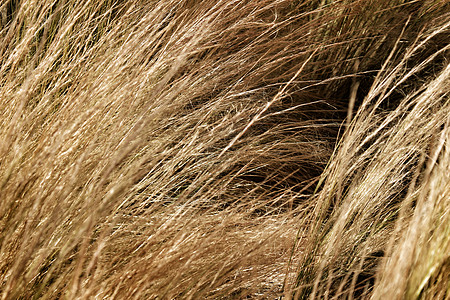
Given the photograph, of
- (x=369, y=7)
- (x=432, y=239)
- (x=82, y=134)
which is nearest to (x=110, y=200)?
(x=82, y=134)

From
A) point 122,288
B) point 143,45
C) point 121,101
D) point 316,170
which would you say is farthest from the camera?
point 316,170

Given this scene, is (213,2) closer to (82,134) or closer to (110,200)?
(82,134)

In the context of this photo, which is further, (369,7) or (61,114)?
(369,7)

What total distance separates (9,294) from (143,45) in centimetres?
Answer: 74

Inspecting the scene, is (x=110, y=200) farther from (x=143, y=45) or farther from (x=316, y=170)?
(x=316, y=170)

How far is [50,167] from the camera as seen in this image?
39.9 inches

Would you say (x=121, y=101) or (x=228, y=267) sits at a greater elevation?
(x=121, y=101)

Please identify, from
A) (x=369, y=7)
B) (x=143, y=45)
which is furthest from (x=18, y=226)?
(x=369, y=7)

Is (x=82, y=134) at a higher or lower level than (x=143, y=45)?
lower

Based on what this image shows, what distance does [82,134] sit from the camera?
112 centimetres

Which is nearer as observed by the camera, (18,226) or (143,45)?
(18,226)

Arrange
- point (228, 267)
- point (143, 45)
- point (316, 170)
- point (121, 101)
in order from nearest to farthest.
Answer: point (228, 267), point (121, 101), point (143, 45), point (316, 170)

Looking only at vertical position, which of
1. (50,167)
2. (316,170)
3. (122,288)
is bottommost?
(316,170)

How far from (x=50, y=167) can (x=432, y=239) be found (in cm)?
75
